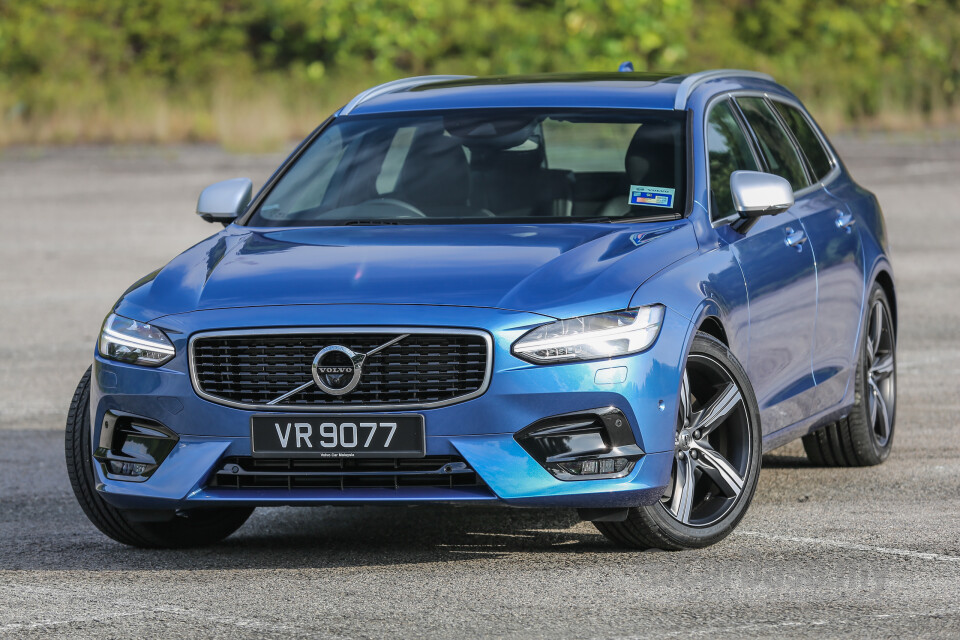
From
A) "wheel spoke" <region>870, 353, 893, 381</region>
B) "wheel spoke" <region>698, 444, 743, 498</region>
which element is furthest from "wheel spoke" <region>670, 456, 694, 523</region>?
"wheel spoke" <region>870, 353, 893, 381</region>

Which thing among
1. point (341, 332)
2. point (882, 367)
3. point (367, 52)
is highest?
point (341, 332)

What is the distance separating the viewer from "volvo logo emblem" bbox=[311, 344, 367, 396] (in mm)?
5781

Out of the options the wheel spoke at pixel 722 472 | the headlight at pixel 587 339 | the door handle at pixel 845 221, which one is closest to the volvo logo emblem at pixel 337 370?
the headlight at pixel 587 339

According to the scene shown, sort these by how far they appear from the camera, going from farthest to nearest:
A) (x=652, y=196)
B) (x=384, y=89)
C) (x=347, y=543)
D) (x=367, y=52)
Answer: (x=367, y=52), (x=384, y=89), (x=652, y=196), (x=347, y=543)

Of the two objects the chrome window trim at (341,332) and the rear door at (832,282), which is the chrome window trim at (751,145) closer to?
the rear door at (832,282)

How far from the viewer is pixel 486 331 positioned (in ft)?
18.8

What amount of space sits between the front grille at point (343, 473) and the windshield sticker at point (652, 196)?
5.32ft

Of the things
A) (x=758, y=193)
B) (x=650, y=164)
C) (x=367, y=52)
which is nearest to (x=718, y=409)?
(x=758, y=193)

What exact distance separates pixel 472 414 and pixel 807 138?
3.38m

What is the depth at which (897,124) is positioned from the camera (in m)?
37.2

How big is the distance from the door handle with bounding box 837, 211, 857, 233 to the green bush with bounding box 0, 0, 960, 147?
27.0 m

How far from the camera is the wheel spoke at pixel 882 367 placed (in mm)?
8398

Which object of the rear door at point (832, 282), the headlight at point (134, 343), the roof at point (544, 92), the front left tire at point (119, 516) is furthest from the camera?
the rear door at point (832, 282)

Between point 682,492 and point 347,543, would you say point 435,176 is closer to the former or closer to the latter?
point 347,543
